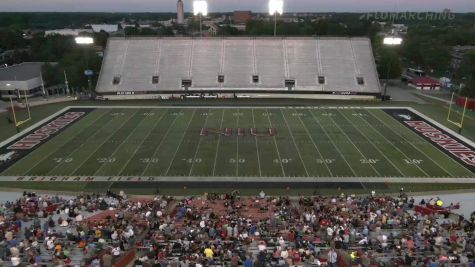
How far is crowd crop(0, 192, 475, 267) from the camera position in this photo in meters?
12.9

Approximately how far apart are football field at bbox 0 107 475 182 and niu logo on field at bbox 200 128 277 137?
0.08 meters

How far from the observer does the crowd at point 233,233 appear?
12.9 meters

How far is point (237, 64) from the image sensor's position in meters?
53.3

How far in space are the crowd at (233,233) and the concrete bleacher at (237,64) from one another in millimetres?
31452

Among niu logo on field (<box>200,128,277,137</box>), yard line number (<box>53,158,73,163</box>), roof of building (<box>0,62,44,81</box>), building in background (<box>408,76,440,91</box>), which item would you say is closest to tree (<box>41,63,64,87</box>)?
roof of building (<box>0,62,44,81</box>)

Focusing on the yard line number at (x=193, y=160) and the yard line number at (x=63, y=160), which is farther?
the yard line number at (x=63, y=160)

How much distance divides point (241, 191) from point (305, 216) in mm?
6594

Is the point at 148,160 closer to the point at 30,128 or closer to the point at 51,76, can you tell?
the point at 30,128

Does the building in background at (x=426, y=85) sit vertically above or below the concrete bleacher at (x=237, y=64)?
below

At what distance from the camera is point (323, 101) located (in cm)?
4662

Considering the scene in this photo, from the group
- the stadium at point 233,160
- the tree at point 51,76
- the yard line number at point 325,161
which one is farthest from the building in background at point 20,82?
the yard line number at point 325,161

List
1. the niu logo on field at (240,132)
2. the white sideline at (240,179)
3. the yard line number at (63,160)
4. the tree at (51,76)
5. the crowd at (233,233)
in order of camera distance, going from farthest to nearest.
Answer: the tree at (51,76) < the niu logo on field at (240,132) < the yard line number at (63,160) < the white sideline at (240,179) < the crowd at (233,233)

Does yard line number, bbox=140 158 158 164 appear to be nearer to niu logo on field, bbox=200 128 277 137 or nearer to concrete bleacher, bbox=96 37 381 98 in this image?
niu logo on field, bbox=200 128 277 137

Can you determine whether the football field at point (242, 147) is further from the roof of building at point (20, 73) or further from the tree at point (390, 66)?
the tree at point (390, 66)
